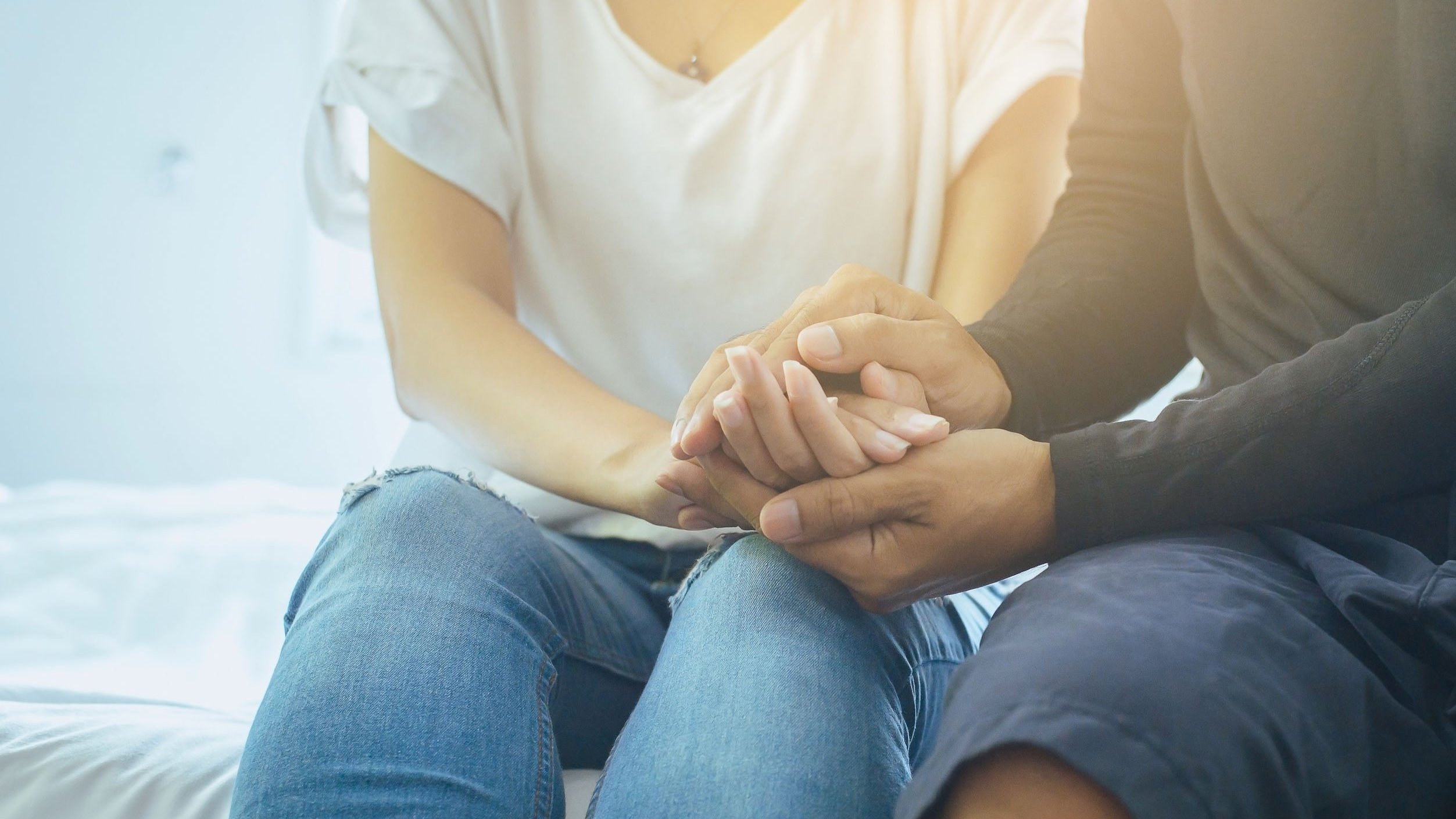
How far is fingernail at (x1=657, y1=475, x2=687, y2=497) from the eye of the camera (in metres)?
0.70

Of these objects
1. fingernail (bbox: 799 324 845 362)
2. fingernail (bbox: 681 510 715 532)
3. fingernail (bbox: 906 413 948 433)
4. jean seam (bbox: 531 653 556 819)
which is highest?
fingernail (bbox: 799 324 845 362)

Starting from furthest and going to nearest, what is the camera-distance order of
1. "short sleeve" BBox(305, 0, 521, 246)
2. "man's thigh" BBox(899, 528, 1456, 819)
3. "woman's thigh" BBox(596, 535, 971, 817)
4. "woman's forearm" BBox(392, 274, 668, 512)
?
"short sleeve" BBox(305, 0, 521, 246)
"woman's forearm" BBox(392, 274, 668, 512)
"woman's thigh" BBox(596, 535, 971, 817)
"man's thigh" BBox(899, 528, 1456, 819)

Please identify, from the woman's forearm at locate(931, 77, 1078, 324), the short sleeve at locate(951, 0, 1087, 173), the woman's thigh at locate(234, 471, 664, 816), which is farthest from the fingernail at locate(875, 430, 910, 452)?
the short sleeve at locate(951, 0, 1087, 173)

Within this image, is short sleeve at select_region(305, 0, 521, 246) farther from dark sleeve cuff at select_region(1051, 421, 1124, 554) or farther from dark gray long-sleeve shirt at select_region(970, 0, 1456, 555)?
dark sleeve cuff at select_region(1051, 421, 1124, 554)

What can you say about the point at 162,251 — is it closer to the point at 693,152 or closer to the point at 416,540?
the point at 693,152

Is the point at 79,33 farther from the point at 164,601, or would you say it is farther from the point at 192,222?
the point at 164,601

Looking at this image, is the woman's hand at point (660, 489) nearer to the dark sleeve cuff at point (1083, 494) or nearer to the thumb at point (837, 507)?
the thumb at point (837, 507)

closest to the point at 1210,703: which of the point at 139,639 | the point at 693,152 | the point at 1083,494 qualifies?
the point at 1083,494

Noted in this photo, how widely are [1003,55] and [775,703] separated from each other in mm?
752

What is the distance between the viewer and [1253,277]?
713 mm

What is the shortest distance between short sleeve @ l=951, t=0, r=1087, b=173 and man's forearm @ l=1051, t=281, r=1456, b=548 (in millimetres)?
516

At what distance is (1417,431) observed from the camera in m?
0.53

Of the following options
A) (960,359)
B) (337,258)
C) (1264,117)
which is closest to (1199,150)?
(1264,117)

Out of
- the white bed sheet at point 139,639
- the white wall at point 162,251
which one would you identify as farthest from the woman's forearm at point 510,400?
the white wall at point 162,251
